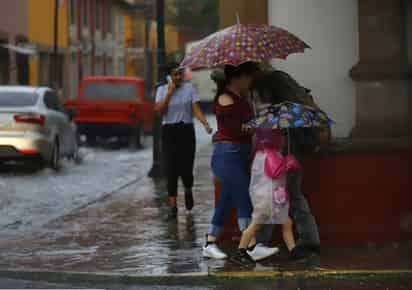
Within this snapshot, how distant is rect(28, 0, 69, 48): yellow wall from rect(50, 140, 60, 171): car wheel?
2151cm

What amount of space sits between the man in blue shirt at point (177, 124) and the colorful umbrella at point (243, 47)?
9.36 feet

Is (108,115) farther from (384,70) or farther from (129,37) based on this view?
(129,37)

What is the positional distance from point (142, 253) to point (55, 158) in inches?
404

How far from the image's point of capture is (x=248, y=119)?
966 cm

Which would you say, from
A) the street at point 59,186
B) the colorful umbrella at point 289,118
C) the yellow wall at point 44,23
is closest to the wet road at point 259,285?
the colorful umbrella at point 289,118

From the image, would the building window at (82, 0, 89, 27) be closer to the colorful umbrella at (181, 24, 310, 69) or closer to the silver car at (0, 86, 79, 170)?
the silver car at (0, 86, 79, 170)

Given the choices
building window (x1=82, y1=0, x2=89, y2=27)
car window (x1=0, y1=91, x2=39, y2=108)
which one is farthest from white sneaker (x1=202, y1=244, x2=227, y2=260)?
building window (x1=82, y1=0, x2=89, y2=27)

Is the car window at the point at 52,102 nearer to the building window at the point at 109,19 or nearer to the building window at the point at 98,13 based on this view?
the building window at the point at 98,13

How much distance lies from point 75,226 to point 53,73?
32789 millimetres

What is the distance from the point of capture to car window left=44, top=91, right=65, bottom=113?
66.8 ft

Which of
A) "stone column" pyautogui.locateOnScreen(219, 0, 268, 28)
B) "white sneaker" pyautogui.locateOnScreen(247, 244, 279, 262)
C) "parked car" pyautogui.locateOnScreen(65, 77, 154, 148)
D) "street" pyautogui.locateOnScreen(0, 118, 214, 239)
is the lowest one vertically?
"street" pyautogui.locateOnScreen(0, 118, 214, 239)

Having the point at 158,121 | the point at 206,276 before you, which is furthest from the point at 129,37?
the point at 206,276

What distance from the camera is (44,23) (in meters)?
44.0

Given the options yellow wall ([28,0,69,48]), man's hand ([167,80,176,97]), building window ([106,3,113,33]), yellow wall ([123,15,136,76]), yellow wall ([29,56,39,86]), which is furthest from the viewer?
yellow wall ([123,15,136,76])
